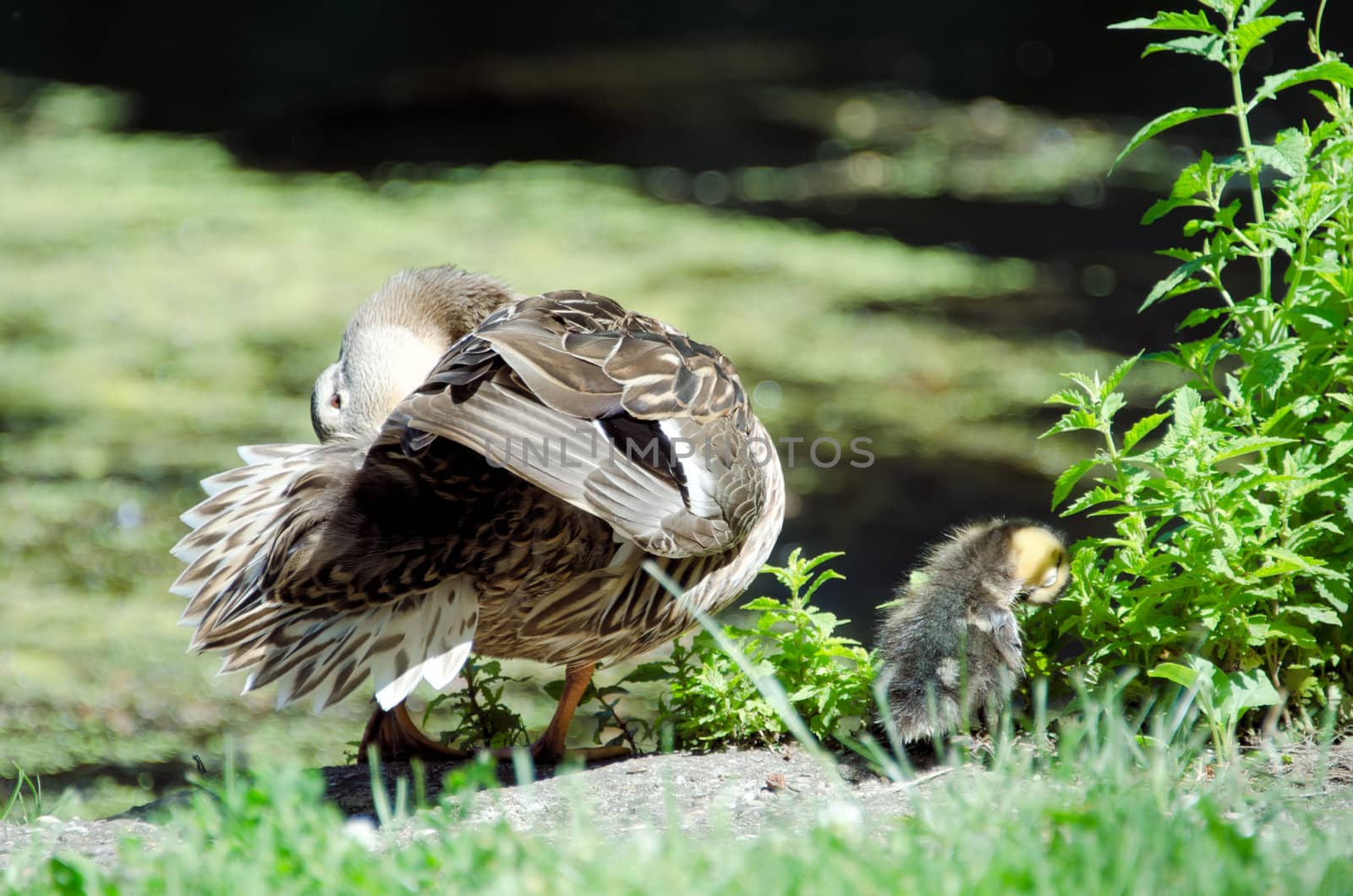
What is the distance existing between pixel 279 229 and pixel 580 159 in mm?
2503

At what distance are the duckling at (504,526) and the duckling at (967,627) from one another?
0.49 meters

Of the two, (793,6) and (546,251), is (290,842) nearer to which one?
(546,251)

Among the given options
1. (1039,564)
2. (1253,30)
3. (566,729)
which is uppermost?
(1253,30)

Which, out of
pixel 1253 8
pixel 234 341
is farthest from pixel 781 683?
pixel 234 341

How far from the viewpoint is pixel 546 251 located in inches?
329

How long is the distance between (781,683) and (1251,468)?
1168mm

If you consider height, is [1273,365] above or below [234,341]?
below

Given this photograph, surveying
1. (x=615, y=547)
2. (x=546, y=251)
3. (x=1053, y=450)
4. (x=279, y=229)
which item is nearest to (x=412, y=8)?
(x=279, y=229)

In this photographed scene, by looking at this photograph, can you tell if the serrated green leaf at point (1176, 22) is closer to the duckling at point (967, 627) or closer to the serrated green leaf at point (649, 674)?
the duckling at point (967, 627)

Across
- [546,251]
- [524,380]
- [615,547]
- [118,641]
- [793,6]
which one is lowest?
[118,641]

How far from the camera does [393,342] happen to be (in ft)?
13.3

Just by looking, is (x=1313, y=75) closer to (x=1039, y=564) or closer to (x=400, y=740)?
(x=1039, y=564)

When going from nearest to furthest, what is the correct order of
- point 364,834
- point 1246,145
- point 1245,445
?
point 364,834, point 1245,445, point 1246,145

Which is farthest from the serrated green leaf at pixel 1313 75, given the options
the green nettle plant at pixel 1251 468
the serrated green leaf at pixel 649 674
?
the serrated green leaf at pixel 649 674
